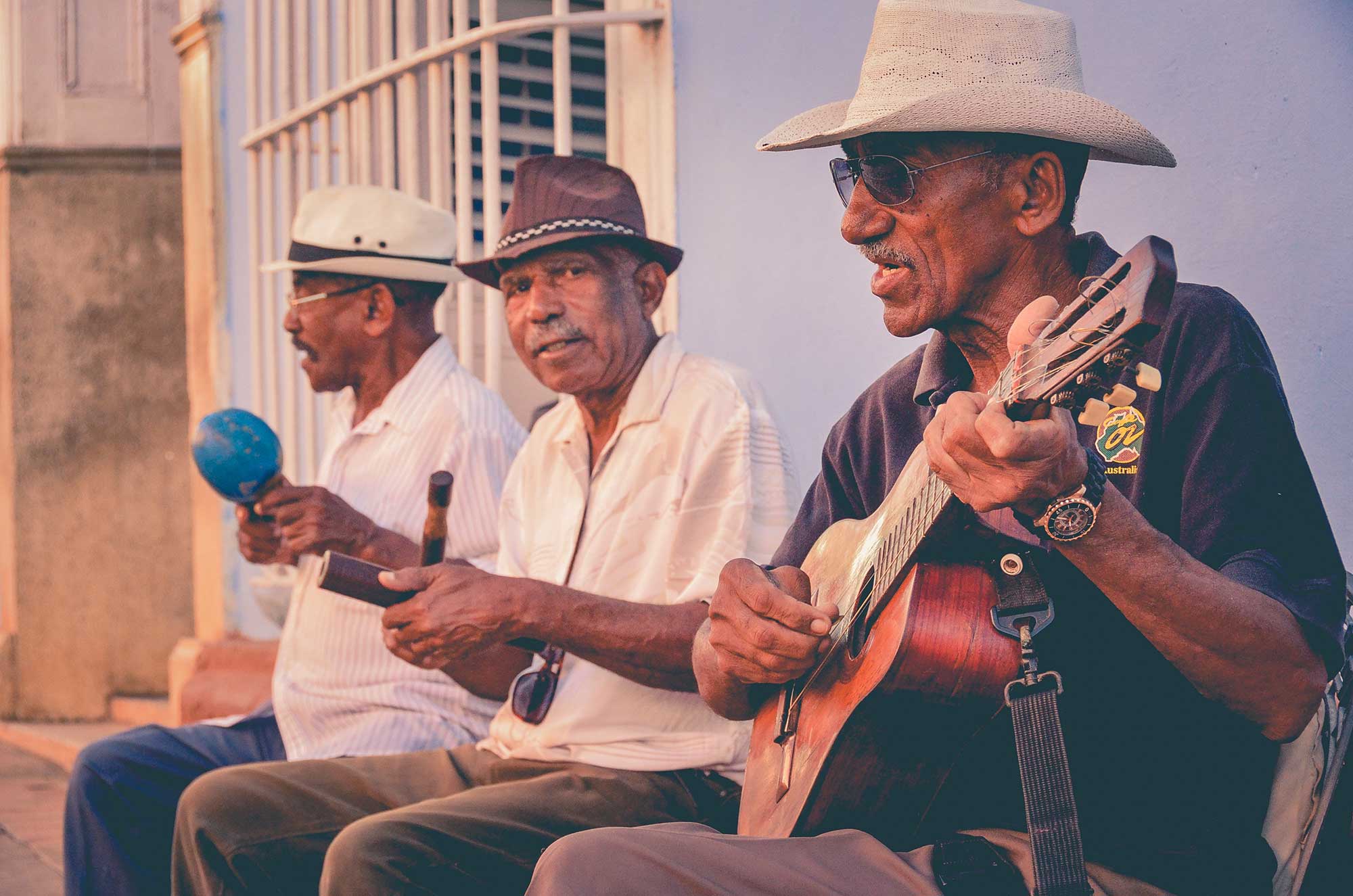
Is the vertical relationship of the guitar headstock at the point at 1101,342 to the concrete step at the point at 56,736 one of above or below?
above

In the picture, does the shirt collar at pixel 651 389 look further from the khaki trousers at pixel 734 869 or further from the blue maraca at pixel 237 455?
the khaki trousers at pixel 734 869

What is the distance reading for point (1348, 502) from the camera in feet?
8.77

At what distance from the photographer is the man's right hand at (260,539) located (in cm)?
368

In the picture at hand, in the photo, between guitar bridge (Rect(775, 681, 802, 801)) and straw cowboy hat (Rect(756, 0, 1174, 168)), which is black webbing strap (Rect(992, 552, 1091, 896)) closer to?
guitar bridge (Rect(775, 681, 802, 801))

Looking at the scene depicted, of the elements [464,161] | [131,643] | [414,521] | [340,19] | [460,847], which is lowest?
[131,643]

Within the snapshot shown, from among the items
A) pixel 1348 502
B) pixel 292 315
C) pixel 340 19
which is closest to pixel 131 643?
pixel 340 19

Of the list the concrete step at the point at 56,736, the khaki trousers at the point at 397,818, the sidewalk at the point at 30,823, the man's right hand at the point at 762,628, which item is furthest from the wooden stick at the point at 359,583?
the concrete step at the point at 56,736

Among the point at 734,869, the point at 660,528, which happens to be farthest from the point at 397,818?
the point at 734,869

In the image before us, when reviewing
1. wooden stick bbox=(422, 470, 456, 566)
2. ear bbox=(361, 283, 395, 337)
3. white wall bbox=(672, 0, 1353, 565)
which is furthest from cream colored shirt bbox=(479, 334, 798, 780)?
ear bbox=(361, 283, 395, 337)

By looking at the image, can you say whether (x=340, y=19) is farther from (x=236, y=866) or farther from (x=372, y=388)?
(x=236, y=866)

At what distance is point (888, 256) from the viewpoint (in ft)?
7.43

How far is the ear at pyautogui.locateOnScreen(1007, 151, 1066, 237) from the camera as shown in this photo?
86.8 inches

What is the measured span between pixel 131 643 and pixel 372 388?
4.01 m

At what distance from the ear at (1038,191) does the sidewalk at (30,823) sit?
3834 mm
